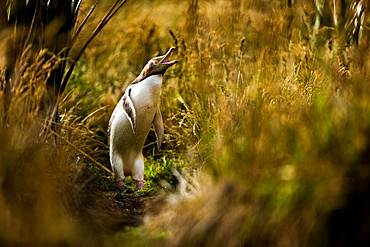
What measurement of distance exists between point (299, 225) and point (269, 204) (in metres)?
0.15

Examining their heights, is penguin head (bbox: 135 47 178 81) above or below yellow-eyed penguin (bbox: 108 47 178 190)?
above

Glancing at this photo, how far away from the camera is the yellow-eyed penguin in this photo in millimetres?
3535

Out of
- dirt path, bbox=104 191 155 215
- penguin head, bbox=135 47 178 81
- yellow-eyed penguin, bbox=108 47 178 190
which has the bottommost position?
dirt path, bbox=104 191 155 215

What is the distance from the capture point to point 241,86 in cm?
414

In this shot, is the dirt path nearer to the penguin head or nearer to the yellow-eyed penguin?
the yellow-eyed penguin

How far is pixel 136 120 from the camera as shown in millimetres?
3543

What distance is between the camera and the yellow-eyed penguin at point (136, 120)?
3.54 metres

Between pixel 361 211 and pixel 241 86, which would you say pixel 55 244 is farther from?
pixel 241 86

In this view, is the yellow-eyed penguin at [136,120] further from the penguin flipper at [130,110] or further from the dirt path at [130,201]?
the dirt path at [130,201]

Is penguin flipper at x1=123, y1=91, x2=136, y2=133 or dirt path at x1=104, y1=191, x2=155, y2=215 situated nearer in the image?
dirt path at x1=104, y1=191, x2=155, y2=215

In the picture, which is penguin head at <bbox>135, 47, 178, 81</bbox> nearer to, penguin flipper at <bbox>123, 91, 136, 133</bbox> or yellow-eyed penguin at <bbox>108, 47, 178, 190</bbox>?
yellow-eyed penguin at <bbox>108, 47, 178, 190</bbox>

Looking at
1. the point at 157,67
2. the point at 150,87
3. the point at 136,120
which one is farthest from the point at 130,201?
the point at 157,67

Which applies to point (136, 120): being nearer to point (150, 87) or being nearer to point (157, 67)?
point (150, 87)

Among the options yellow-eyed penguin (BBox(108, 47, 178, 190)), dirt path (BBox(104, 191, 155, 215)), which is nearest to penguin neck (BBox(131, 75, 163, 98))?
yellow-eyed penguin (BBox(108, 47, 178, 190))
